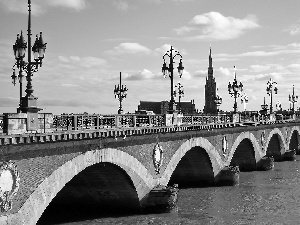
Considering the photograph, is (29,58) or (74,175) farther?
(74,175)

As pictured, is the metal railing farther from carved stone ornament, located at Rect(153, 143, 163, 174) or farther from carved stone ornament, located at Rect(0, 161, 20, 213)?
carved stone ornament, located at Rect(0, 161, 20, 213)

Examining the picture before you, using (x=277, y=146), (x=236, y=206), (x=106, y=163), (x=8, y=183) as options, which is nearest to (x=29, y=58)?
(x=8, y=183)

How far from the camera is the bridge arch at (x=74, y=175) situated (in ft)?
49.6

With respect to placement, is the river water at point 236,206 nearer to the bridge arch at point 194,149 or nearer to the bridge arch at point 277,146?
the bridge arch at point 194,149

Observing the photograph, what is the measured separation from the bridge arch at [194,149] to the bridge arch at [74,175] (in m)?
1.82

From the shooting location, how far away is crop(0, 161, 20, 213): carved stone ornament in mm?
14094

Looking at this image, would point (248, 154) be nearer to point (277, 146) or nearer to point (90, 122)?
point (277, 146)

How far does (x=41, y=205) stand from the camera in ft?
51.7

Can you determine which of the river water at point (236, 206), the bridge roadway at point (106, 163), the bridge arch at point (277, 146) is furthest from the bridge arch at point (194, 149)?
the bridge arch at point (277, 146)

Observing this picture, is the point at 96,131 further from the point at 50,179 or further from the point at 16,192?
the point at 16,192

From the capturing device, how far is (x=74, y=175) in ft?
58.3

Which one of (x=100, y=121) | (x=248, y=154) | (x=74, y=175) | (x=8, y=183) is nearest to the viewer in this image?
(x=8, y=183)

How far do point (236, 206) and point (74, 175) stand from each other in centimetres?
1171

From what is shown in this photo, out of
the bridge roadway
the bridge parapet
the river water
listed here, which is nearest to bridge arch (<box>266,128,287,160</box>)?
the bridge roadway
